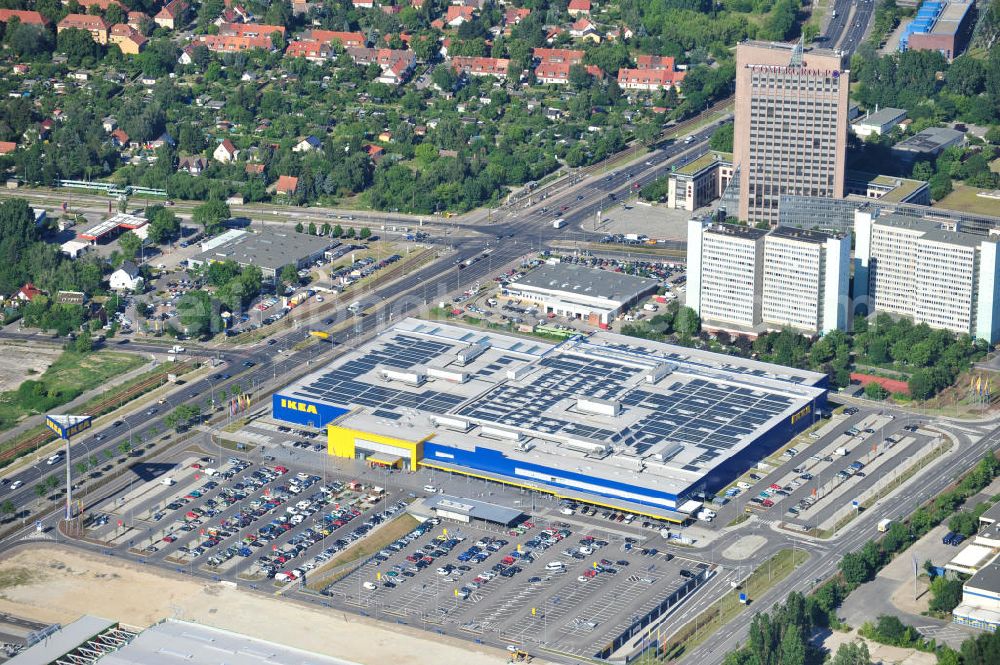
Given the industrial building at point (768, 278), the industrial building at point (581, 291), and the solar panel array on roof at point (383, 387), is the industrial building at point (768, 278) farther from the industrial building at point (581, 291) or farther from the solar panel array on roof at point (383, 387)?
the solar panel array on roof at point (383, 387)

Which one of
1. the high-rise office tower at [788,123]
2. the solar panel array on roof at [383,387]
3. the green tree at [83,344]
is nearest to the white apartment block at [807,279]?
the high-rise office tower at [788,123]

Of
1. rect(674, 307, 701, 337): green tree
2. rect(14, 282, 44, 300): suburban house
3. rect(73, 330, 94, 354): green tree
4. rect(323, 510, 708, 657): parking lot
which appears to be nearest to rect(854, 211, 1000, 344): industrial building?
rect(674, 307, 701, 337): green tree

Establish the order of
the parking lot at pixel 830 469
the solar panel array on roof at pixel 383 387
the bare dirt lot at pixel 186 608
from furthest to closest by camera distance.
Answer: the solar panel array on roof at pixel 383 387 < the parking lot at pixel 830 469 < the bare dirt lot at pixel 186 608

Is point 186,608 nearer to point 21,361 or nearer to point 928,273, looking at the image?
point 21,361

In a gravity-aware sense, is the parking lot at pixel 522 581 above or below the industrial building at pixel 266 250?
below

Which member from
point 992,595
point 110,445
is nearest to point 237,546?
point 110,445

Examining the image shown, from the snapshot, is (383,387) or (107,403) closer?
(383,387)

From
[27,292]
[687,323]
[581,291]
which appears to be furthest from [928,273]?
[27,292]
